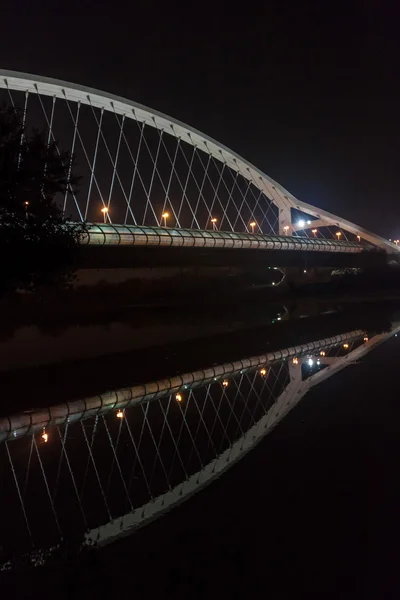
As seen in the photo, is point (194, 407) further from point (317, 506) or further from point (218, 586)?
point (218, 586)

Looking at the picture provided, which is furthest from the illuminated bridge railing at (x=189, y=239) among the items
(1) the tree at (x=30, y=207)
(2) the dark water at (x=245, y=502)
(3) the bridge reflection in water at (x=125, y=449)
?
(2) the dark water at (x=245, y=502)

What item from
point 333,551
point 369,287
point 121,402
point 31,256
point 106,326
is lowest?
point 333,551

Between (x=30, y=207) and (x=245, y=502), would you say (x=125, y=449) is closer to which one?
(x=245, y=502)

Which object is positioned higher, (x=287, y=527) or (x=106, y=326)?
(x=106, y=326)

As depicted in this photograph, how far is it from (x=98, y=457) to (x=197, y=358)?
1087 cm

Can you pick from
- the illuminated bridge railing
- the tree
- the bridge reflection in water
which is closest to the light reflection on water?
the bridge reflection in water

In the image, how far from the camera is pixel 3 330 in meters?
32.6

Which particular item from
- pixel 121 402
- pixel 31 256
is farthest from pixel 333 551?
pixel 31 256

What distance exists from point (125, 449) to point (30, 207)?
8683 millimetres

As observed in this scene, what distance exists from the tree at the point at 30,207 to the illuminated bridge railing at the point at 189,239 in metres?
18.0

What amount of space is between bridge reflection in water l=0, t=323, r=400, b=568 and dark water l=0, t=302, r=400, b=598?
0.15ft

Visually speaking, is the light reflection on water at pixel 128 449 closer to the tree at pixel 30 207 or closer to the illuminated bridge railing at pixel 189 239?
the tree at pixel 30 207

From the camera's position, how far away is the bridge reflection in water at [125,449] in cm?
639

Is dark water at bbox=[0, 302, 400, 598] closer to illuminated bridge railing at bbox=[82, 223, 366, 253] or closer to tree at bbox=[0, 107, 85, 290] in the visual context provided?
tree at bbox=[0, 107, 85, 290]
